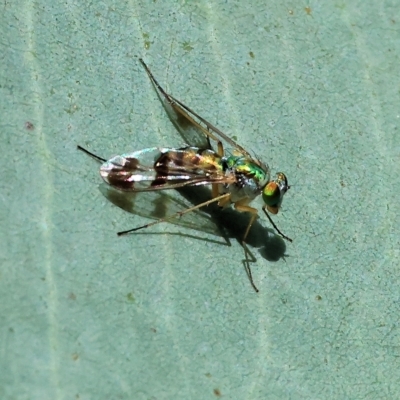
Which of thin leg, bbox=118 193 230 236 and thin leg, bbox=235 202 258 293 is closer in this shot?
thin leg, bbox=118 193 230 236

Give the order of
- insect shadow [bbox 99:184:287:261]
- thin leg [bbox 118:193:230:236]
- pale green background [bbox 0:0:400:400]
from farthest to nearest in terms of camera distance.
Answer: insect shadow [bbox 99:184:287:261] < thin leg [bbox 118:193:230:236] < pale green background [bbox 0:0:400:400]

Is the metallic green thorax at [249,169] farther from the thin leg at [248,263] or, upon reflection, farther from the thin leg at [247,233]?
the thin leg at [248,263]

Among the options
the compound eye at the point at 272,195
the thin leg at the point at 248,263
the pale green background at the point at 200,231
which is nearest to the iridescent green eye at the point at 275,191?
the compound eye at the point at 272,195

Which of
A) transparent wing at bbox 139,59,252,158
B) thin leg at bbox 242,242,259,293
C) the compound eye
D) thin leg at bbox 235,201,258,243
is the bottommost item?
thin leg at bbox 242,242,259,293

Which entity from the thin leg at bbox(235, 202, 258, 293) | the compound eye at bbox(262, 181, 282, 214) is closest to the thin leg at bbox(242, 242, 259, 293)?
the thin leg at bbox(235, 202, 258, 293)

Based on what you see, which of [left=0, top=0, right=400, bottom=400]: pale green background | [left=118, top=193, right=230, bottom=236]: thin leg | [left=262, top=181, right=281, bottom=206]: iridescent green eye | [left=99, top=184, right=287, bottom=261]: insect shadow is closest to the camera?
[left=0, top=0, right=400, bottom=400]: pale green background

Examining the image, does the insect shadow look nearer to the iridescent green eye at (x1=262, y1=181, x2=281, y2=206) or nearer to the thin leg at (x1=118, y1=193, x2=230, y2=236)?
the thin leg at (x1=118, y1=193, x2=230, y2=236)
